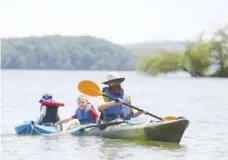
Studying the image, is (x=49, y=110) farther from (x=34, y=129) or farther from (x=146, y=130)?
(x=146, y=130)

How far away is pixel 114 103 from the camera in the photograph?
51.9ft

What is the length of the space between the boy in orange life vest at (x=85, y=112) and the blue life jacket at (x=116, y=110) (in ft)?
2.40

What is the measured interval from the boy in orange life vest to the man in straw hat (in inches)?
25.0

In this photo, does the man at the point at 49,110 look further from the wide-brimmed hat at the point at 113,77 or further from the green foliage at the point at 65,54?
the green foliage at the point at 65,54

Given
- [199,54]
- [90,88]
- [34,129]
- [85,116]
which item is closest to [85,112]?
[85,116]

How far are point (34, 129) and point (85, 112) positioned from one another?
138cm

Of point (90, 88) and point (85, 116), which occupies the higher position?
point (90, 88)

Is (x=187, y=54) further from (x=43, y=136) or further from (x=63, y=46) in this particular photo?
(x=63, y=46)

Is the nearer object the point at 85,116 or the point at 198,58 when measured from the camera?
the point at 85,116

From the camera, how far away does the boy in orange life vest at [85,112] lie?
57.2 ft

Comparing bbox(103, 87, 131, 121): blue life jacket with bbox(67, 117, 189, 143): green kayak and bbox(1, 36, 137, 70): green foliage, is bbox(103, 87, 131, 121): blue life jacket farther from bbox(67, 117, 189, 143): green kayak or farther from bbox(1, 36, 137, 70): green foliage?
bbox(1, 36, 137, 70): green foliage

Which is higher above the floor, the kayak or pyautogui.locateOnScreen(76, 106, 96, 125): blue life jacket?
pyautogui.locateOnScreen(76, 106, 96, 125): blue life jacket

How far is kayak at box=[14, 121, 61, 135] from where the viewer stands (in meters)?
17.9

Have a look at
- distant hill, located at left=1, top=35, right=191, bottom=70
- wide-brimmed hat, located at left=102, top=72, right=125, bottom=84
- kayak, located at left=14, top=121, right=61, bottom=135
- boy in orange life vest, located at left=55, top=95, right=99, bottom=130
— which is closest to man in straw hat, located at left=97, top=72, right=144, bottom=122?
wide-brimmed hat, located at left=102, top=72, right=125, bottom=84
